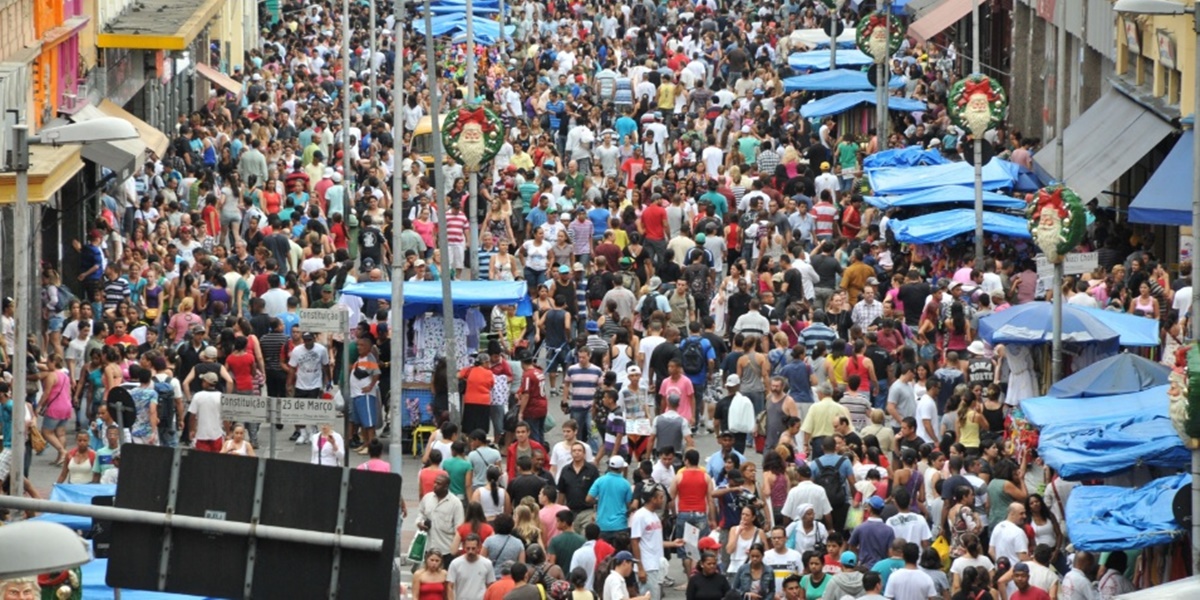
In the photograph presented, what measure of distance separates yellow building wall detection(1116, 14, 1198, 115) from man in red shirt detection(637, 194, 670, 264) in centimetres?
621

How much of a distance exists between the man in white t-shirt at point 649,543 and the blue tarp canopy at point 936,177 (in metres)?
14.1

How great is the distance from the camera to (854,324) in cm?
2789

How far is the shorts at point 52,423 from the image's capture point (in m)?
24.3

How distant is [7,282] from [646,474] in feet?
38.6

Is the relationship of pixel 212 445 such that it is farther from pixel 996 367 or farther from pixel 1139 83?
pixel 1139 83

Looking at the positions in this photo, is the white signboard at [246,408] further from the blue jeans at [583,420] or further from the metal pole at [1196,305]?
the metal pole at [1196,305]

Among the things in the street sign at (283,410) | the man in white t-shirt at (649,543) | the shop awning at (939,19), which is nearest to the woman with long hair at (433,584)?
the street sign at (283,410)

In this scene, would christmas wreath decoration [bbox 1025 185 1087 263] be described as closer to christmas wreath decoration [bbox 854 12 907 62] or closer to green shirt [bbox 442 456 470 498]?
green shirt [bbox 442 456 470 498]

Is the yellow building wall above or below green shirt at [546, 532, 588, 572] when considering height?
above

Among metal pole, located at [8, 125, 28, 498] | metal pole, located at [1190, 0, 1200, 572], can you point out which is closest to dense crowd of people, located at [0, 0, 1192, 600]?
metal pole, located at [1190, 0, 1200, 572]

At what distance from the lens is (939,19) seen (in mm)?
49594

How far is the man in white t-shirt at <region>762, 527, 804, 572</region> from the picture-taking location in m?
19.2

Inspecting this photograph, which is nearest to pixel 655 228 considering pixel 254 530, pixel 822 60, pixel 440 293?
pixel 440 293

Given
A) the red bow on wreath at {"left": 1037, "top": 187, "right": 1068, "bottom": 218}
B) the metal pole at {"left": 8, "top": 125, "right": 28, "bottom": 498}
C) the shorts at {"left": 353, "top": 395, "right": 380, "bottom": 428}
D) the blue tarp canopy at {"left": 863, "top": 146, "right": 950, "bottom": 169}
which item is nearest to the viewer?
the metal pole at {"left": 8, "top": 125, "right": 28, "bottom": 498}
